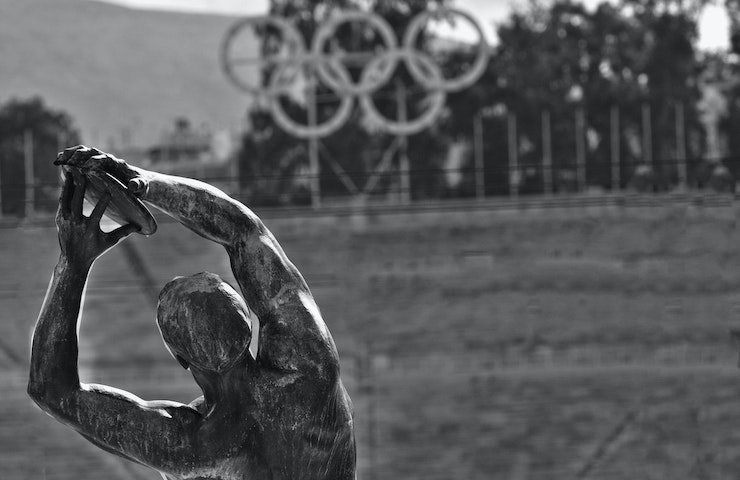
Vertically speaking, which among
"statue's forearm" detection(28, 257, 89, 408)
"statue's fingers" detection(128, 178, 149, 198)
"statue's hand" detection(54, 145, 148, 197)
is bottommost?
"statue's forearm" detection(28, 257, 89, 408)

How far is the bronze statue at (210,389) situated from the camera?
319 centimetres

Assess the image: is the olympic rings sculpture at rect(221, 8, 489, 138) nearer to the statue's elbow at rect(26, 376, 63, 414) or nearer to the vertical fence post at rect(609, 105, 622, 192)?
the vertical fence post at rect(609, 105, 622, 192)

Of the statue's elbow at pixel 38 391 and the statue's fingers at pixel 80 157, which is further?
the statue's elbow at pixel 38 391

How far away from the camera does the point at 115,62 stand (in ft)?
425

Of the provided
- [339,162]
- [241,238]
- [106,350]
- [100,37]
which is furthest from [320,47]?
[100,37]

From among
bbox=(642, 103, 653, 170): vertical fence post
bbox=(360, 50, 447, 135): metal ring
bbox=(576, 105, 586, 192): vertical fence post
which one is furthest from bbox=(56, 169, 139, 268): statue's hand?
bbox=(642, 103, 653, 170): vertical fence post

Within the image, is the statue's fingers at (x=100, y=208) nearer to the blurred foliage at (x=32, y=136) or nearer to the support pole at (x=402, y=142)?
the support pole at (x=402, y=142)

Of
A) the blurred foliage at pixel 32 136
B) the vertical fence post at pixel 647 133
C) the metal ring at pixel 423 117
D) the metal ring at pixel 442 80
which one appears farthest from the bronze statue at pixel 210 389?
the blurred foliage at pixel 32 136

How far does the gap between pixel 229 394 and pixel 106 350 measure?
1212 cm

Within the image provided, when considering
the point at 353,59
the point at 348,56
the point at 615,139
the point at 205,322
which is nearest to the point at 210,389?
the point at 205,322

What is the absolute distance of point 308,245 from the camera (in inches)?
655

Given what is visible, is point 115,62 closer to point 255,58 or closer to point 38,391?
point 255,58

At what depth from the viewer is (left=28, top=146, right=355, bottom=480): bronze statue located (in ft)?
10.5

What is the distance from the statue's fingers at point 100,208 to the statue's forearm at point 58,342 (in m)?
0.10
